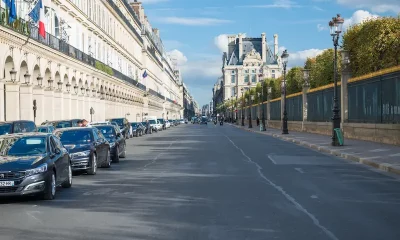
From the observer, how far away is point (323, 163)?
23.1m

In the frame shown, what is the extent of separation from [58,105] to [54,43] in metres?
5.02

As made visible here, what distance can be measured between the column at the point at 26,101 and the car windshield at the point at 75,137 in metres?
19.4

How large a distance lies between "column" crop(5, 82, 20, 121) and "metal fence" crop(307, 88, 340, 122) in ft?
72.8

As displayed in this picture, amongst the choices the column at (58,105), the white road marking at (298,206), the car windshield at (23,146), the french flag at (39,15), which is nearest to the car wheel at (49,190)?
the car windshield at (23,146)

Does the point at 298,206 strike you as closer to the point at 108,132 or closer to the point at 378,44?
the point at 108,132

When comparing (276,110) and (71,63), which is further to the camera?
(276,110)

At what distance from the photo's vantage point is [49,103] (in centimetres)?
4500

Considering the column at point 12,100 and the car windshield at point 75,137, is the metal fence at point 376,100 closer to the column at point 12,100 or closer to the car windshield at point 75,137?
the car windshield at point 75,137

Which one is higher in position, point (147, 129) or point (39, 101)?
point (39, 101)

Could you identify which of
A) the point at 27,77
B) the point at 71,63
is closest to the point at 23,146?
the point at 27,77

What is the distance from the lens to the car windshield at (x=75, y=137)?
1961cm

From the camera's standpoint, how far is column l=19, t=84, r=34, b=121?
38562mm

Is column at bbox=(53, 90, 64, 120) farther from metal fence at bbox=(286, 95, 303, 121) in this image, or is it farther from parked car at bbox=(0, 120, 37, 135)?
parked car at bbox=(0, 120, 37, 135)

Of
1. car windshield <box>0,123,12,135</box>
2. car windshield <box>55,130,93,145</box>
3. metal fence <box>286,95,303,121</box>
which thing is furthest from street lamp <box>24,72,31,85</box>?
metal fence <box>286,95,303,121</box>
